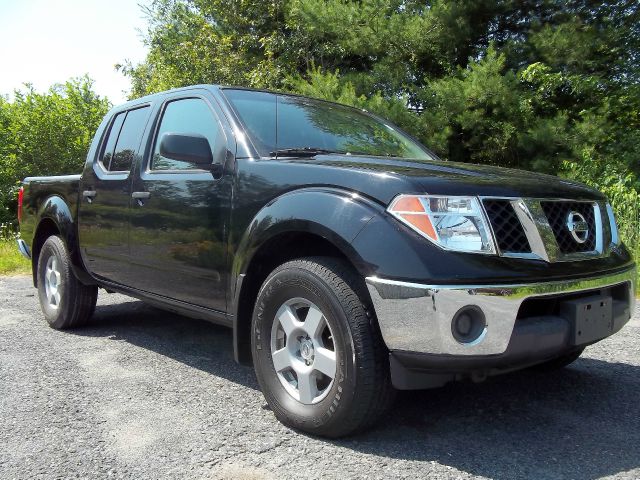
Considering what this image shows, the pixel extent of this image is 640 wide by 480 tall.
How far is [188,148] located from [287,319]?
3.68 ft

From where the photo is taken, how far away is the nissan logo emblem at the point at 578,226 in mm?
2883

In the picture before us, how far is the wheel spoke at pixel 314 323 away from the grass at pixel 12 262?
8.34 m

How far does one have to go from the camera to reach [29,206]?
18.7 feet

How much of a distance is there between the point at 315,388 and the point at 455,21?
11.1 metres

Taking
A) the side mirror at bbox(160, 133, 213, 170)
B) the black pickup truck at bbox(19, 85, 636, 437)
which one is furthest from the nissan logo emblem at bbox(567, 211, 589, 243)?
the side mirror at bbox(160, 133, 213, 170)

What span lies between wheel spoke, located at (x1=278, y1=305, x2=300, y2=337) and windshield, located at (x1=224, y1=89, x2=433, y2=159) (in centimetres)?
91

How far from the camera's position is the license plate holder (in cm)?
271

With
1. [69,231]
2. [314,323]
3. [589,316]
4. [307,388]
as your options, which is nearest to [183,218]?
[314,323]

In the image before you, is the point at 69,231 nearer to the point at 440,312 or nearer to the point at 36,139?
the point at 440,312

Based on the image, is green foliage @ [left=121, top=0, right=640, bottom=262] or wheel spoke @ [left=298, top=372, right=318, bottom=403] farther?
green foliage @ [left=121, top=0, right=640, bottom=262]

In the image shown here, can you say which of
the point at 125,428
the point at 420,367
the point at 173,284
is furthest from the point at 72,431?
the point at 420,367

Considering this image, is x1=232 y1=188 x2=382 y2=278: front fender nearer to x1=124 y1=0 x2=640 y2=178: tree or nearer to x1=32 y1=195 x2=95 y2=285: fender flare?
x1=32 y1=195 x2=95 y2=285: fender flare

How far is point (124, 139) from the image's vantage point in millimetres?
4648

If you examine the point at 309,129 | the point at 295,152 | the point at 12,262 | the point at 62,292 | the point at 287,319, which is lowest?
the point at 12,262
